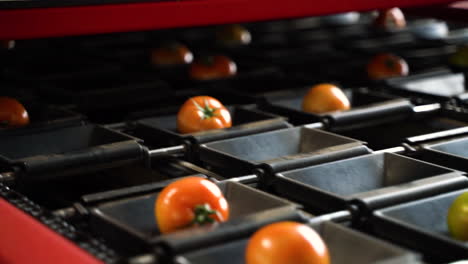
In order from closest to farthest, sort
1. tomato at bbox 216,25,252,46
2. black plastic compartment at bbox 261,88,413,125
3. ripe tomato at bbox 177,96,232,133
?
ripe tomato at bbox 177,96,232,133, black plastic compartment at bbox 261,88,413,125, tomato at bbox 216,25,252,46

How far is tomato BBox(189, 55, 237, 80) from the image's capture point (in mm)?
3490

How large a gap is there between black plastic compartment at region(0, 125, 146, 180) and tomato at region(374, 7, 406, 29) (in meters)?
2.83

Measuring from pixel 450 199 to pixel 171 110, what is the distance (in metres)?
1.21

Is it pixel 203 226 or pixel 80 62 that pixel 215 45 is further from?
pixel 203 226

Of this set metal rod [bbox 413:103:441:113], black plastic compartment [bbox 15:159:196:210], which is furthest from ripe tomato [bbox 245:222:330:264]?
metal rod [bbox 413:103:441:113]

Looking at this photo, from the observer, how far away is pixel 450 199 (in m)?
1.93

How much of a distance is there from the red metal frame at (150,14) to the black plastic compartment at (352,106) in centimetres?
34

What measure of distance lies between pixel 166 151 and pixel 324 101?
69 cm

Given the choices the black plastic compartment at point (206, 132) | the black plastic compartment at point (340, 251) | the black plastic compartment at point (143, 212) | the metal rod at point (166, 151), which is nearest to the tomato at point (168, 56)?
the black plastic compartment at point (206, 132)

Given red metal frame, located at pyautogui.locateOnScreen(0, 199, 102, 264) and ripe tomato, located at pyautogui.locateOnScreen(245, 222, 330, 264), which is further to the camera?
red metal frame, located at pyautogui.locateOnScreen(0, 199, 102, 264)

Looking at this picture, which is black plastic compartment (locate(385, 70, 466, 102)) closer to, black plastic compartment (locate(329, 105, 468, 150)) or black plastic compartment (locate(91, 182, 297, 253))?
black plastic compartment (locate(329, 105, 468, 150))

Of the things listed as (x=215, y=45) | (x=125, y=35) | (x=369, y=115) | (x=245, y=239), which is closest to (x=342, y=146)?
(x=369, y=115)

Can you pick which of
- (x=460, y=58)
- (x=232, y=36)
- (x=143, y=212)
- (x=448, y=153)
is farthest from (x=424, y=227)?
(x=232, y=36)

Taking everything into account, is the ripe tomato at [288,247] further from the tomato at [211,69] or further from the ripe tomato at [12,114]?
the tomato at [211,69]
